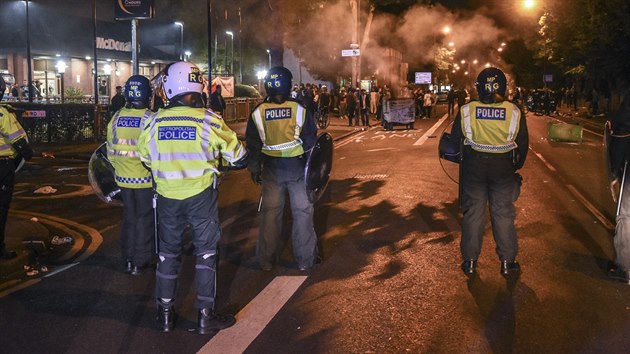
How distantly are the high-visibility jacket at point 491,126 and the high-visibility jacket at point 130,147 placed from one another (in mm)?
2977

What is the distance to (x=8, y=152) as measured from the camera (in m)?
6.84

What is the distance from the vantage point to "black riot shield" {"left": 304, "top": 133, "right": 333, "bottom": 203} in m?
6.56

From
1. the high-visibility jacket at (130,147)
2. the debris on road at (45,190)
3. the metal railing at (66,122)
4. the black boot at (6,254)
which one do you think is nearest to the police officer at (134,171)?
the high-visibility jacket at (130,147)

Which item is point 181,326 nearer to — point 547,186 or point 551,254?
point 551,254

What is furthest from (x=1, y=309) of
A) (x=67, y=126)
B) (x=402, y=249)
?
(x=67, y=126)

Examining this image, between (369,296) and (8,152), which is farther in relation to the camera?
(8,152)

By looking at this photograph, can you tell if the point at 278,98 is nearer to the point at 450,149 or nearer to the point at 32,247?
the point at 450,149

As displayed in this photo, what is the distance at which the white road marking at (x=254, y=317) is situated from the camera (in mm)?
4789

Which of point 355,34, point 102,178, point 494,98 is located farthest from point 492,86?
point 355,34

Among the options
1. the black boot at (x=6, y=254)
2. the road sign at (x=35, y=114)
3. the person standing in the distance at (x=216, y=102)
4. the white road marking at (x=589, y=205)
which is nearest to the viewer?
the black boot at (x=6, y=254)

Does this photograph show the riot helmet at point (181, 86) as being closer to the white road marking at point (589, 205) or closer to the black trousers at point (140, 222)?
the black trousers at point (140, 222)

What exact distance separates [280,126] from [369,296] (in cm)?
175

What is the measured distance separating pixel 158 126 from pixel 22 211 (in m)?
6.29

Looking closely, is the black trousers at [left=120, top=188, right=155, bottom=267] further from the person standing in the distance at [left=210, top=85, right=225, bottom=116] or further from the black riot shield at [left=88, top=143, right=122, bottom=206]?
the person standing in the distance at [left=210, top=85, right=225, bottom=116]
